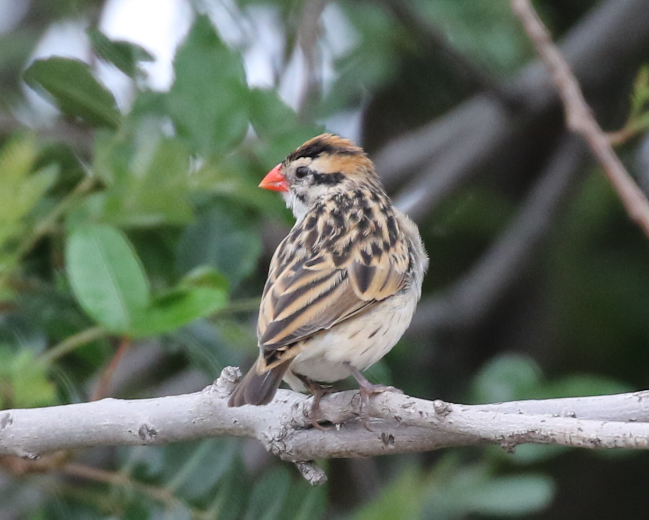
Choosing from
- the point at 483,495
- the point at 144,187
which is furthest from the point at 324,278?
the point at 483,495

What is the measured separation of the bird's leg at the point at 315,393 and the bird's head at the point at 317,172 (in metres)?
0.97

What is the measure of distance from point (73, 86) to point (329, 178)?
117 centimetres

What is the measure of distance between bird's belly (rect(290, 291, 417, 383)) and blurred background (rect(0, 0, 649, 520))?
346mm

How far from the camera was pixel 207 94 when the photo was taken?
153 inches

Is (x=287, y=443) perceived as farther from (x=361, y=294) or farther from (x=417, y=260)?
(x=417, y=260)

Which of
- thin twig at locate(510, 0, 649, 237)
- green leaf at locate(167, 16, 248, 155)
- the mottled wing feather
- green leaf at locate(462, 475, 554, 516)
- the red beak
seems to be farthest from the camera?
the red beak

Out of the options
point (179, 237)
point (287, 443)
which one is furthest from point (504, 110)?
point (287, 443)

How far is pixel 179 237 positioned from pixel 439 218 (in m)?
2.43

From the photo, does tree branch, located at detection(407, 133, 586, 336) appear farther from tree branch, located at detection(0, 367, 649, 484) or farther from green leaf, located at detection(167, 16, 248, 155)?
tree branch, located at detection(0, 367, 649, 484)

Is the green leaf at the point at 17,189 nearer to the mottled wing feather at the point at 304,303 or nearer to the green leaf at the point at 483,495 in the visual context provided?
the mottled wing feather at the point at 304,303

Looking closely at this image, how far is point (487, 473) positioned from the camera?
4227mm

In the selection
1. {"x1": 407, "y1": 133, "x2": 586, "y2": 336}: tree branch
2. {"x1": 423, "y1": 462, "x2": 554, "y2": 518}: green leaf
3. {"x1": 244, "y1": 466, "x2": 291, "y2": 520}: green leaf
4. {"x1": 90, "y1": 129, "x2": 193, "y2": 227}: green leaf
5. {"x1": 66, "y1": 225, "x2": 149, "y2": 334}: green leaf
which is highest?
{"x1": 407, "y1": 133, "x2": 586, "y2": 336}: tree branch

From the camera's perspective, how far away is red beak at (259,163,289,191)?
408 centimetres

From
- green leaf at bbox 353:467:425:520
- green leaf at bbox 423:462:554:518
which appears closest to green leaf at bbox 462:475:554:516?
green leaf at bbox 423:462:554:518
